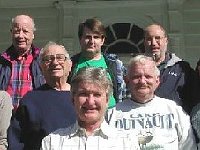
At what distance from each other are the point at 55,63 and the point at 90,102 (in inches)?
36.8

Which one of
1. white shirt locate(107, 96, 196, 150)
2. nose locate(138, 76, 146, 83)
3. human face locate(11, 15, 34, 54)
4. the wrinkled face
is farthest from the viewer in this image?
human face locate(11, 15, 34, 54)

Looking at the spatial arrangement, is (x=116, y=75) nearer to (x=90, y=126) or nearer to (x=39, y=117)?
(x=39, y=117)

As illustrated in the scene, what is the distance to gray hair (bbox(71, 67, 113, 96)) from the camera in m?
3.52

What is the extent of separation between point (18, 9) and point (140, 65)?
28.4 feet

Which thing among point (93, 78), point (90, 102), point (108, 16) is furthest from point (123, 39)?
point (90, 102)

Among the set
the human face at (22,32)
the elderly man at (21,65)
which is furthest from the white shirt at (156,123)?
the human face at (22,32)

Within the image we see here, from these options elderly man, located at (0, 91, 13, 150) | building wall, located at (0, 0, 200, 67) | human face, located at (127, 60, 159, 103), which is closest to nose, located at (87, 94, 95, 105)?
human face, located at (127, 60, 159, 103)

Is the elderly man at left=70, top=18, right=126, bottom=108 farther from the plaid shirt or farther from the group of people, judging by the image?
the plaid shirt

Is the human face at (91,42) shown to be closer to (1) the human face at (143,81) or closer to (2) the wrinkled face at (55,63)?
(2) the wrinkled face at (55,63)

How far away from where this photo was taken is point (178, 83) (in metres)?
4.86

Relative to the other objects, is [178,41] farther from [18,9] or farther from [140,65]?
[140,65]

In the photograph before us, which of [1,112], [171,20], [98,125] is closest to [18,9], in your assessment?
[171,20]

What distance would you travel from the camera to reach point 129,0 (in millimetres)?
12125

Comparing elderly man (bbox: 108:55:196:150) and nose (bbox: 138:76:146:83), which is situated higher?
nose (bbox: 138:76:146:83)
